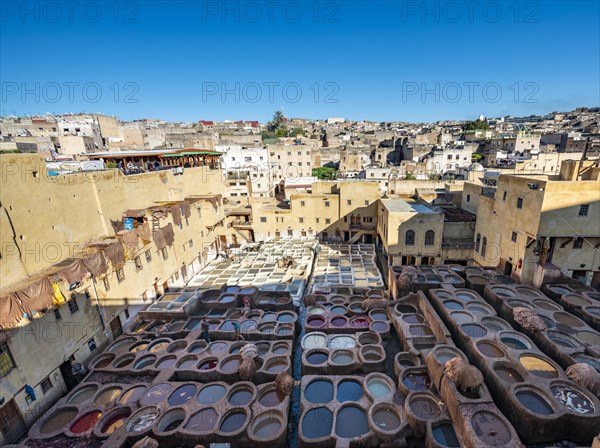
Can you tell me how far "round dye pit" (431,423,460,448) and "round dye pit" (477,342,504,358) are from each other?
393cm

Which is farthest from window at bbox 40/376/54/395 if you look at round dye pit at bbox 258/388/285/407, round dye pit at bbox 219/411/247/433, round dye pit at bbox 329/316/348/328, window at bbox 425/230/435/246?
window at bbox 425/230/435/246

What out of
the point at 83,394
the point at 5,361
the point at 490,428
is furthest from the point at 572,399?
the point at 5,361

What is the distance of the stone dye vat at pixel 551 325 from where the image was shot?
43.9 ft

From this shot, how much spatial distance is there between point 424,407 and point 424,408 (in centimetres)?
5

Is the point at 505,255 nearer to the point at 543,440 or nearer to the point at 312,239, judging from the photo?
the point at 543,440

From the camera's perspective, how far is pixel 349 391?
13898 mm

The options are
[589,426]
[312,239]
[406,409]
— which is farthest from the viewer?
[312,239]

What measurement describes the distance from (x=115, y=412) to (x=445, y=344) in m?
15.0

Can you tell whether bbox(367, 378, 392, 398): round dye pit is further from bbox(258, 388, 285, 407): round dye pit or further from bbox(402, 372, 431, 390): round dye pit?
bbox(258, 388, 285, 407): round dye pit

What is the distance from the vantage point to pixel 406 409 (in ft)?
39.3

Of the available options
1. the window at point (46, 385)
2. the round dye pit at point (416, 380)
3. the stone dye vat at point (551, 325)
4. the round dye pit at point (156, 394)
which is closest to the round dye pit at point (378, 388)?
the round dye pit at point (416, 380)

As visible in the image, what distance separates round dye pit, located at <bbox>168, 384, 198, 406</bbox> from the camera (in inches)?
539

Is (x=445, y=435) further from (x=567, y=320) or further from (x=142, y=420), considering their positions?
(x=142, y=420)

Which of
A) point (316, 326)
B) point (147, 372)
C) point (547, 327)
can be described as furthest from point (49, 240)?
point (547, 327)
